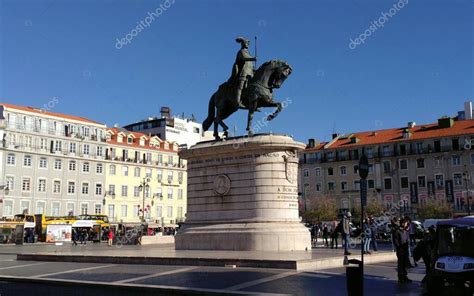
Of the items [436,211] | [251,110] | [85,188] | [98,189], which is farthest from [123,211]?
[251,110]

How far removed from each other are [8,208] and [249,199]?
5734 cm

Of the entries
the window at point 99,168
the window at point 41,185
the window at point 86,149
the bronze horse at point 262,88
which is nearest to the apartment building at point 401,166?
the window at point 99,168

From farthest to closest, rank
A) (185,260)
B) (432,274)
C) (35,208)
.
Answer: (35,208), (185,260), (432,274)

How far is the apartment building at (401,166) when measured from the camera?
83.6 metres

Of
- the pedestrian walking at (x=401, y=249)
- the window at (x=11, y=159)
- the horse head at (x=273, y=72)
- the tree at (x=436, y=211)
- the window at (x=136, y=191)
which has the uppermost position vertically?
the window at (x=11, y=159)

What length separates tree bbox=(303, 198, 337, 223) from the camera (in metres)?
86.5

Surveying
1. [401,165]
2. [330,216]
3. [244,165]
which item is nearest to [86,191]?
[330,216]

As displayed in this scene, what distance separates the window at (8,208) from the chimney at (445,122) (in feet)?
216

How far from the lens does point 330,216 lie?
86500mm

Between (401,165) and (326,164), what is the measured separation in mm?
13572

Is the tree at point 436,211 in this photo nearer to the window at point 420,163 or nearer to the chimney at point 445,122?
the window at point 420,163

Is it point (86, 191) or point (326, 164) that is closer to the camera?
point (86, 191)

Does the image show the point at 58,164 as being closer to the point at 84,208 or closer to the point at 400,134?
the point at 84,208

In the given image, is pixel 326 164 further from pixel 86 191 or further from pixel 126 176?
pixel 86 191
